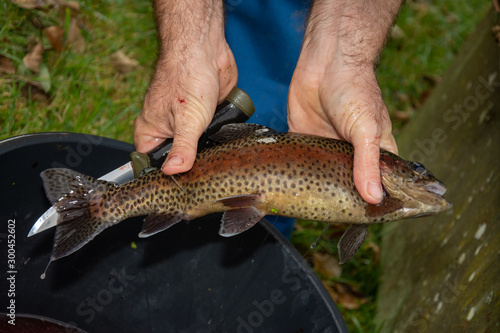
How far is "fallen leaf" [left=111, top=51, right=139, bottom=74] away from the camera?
14.4ft

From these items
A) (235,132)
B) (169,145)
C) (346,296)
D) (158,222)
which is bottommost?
(346,296)

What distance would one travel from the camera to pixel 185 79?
2758mm

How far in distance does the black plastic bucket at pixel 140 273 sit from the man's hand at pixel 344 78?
2.26ft

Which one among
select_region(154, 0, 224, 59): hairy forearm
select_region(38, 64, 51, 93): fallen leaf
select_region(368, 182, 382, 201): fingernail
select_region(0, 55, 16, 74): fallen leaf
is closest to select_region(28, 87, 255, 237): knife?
select_region(154, 0, 224, 59): hairy forearm

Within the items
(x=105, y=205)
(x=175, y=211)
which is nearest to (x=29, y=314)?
(x=105, y=205)

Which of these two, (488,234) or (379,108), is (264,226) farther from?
(488,234)

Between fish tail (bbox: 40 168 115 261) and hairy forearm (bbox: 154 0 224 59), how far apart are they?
1.01 m

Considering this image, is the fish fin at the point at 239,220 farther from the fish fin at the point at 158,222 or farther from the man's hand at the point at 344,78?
the man's hand at the point at 344,78

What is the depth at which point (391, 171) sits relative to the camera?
2.58m

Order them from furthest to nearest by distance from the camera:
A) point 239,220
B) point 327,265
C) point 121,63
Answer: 1. point 121,63
2. point 327,265
3. point 239,220

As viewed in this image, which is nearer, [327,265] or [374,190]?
[374,190]

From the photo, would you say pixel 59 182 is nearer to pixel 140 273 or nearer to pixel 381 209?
pixel 140 273

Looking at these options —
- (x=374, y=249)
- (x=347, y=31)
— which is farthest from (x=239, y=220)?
(x=374, y=249)

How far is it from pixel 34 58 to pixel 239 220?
2552mm
